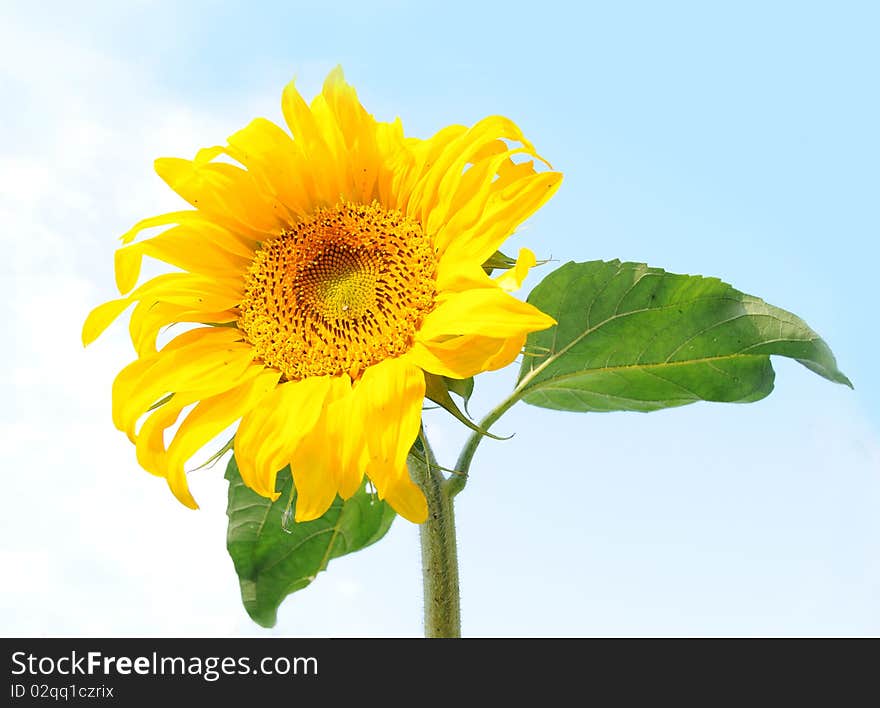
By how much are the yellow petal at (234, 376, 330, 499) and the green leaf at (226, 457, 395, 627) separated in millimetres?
414

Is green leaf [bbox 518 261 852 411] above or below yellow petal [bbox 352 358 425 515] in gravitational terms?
above

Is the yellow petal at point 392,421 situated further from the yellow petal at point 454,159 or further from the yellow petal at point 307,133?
the yellow petal at point 307,133

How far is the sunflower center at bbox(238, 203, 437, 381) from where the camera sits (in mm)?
2205

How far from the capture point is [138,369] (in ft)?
7.36

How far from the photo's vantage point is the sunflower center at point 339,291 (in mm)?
2205

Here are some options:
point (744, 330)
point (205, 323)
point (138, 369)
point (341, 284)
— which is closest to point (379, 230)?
point (341, 284)

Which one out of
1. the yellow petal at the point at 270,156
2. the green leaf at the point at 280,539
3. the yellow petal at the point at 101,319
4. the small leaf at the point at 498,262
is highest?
the yellow petal at the point at 270,156

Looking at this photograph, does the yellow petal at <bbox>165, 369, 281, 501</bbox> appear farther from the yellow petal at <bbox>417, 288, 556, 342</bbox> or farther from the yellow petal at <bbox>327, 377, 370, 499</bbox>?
the yellow petal at <bbox>417, 288, 556, 342</bbox>

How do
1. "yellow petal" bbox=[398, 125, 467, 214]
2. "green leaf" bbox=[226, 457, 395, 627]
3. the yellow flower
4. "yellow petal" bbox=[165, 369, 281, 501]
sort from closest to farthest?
the yellow flower
"yellow petal" bbox=[165, 369, 281, 501]
"yellow petal" bbox=[398, 125, 467, 214]
"green leaf" bbox=[226, 457, 395, 627]

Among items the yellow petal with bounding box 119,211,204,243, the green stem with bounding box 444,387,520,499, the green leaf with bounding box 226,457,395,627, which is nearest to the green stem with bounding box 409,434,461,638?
the green stem with bounding box 444,387,520,499

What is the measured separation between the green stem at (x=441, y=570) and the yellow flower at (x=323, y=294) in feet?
0.94

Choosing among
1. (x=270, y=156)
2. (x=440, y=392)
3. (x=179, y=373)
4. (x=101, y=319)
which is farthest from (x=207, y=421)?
(x=270, y=156)

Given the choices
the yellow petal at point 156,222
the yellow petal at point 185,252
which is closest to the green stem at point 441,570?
the yellow petal at point 185,252

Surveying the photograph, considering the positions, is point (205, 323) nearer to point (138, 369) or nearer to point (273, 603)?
point (138, 369)
